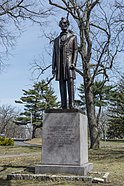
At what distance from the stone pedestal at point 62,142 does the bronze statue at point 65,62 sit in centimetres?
48

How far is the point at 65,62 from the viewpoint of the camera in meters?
10.1

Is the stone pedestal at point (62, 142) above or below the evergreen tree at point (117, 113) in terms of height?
below

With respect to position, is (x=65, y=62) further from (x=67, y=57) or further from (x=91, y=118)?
(x=91, y=118)

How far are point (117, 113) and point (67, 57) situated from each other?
130 feet

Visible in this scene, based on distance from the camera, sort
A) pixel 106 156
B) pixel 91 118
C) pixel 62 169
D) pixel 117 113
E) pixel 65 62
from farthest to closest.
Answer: pixel 117 113 < pixel 91 118 < pixel 106 156 < pixel 65 62 < pixel 62 169

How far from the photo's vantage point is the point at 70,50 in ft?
33.5

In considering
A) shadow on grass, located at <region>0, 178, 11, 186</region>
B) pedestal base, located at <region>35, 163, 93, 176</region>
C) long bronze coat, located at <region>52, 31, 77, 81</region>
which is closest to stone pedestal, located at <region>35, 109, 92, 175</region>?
pedestal base, located at <region>35, 163, 93, 176</region>

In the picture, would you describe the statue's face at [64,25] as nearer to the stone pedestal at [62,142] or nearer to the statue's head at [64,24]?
the statue's head at [64,24]

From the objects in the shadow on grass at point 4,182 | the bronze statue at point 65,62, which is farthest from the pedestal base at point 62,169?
the bronze statue at point 65,62

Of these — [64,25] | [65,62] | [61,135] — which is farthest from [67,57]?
[61,135]

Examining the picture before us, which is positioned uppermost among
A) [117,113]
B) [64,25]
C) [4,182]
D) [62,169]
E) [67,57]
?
[117,113]

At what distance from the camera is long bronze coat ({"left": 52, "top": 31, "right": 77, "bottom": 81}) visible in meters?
10.1

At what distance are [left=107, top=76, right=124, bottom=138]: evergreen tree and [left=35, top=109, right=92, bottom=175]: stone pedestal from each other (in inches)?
1391

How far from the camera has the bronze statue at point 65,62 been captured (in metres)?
10.0
